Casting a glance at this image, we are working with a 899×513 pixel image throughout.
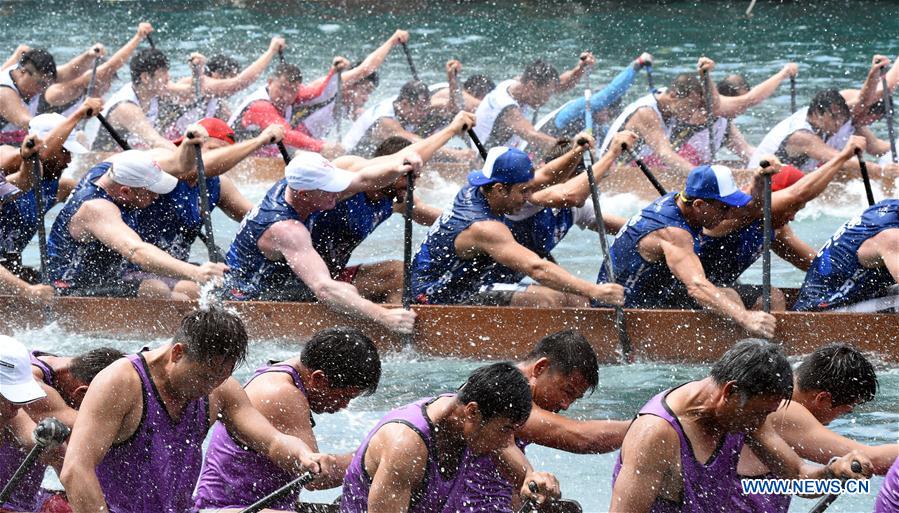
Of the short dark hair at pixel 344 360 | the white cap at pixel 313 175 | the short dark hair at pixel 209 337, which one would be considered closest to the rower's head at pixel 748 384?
the short dark hair at pixel 344 360

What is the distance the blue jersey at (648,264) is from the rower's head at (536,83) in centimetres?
428

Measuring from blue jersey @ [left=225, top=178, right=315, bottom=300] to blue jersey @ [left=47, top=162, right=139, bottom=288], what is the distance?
0.55 metres

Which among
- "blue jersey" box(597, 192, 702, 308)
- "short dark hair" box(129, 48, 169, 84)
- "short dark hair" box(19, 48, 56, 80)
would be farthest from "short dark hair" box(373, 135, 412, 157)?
"short dark hair" box(129, 48, 169, 84)

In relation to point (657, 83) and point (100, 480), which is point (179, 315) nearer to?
point (100, 480)

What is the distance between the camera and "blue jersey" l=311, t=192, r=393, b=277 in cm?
705

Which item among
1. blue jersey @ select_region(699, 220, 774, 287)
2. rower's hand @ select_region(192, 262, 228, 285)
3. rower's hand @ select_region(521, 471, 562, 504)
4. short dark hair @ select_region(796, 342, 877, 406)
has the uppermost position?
short dark hair @ select_region(796, 342, 877, 406)

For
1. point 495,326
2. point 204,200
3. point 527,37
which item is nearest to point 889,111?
point 495,326

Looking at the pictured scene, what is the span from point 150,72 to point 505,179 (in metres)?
5.34

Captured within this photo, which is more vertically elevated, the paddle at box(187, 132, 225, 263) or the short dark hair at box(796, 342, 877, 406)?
the short dark hair at box(796, 342, 877, 406)

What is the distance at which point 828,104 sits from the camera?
33.7 feet

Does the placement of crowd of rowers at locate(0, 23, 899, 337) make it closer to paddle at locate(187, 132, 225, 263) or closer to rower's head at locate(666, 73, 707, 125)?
paddle at locate(187, 132, 225, 263)

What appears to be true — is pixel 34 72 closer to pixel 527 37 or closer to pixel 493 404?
pixel 493 404

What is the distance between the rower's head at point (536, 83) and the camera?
36.8 ft

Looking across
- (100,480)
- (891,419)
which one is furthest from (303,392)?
(891,419)
